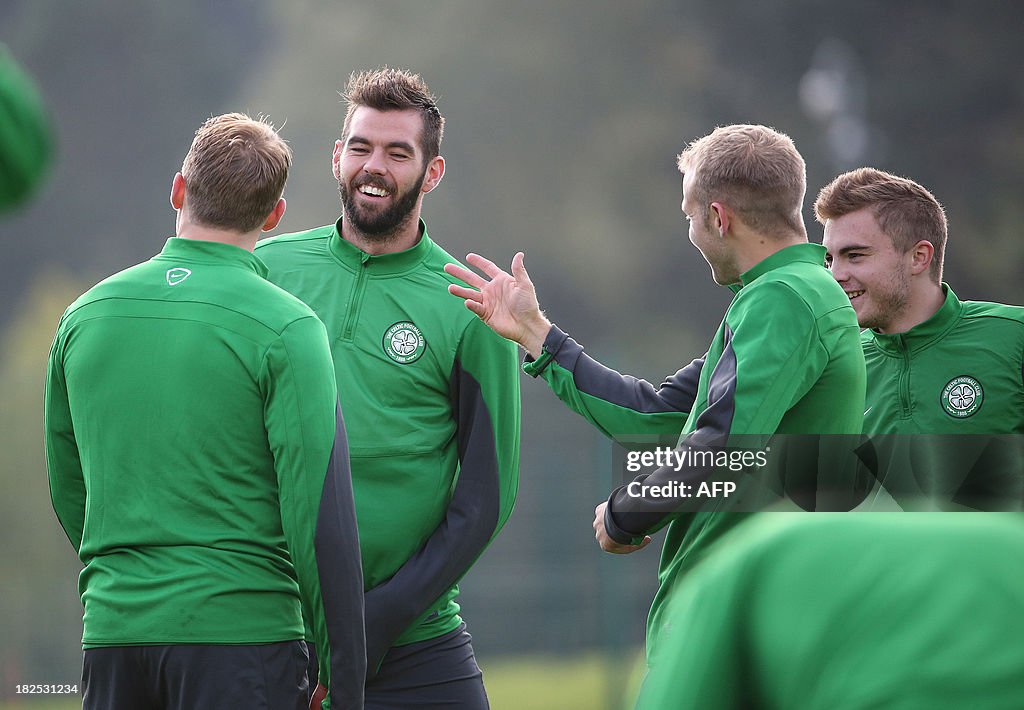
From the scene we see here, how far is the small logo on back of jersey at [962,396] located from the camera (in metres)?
3.48

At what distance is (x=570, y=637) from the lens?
38.5ft

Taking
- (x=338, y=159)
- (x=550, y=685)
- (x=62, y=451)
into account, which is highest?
(x=338, y=159)

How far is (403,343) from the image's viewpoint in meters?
3.46

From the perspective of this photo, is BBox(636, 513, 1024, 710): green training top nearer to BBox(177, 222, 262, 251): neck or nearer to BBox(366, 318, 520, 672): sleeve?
BBox(177, 222, 262, 251): neck

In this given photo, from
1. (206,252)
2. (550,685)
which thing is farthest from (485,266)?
(550,685)

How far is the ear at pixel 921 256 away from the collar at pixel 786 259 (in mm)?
700

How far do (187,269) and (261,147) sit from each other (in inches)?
13.1

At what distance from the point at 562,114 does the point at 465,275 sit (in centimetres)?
2253

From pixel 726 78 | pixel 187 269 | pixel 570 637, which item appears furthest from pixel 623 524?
pixel 726 78

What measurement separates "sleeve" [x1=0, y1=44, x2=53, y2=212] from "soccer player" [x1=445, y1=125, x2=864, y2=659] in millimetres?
1696

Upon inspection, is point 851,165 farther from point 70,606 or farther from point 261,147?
point 261,147

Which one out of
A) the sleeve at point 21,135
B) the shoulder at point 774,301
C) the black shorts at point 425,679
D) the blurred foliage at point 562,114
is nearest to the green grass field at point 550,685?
the black shorts at point 425,679

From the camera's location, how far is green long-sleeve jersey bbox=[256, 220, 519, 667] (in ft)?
11.1

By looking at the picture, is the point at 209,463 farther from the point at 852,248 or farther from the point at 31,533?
the point at 31,533
